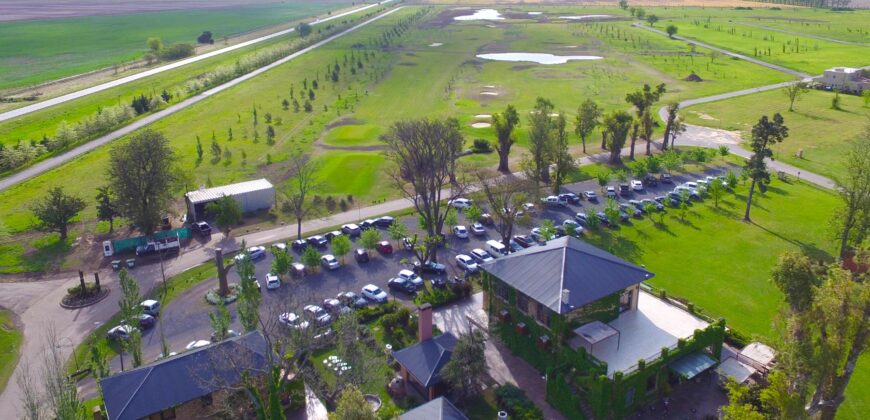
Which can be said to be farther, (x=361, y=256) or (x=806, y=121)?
(x=806, y=121)

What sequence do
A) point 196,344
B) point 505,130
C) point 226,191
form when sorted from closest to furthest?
1. point 196,344
2. point 226,191
3. point 505,130

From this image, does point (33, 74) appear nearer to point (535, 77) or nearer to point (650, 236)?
point (535, 77)

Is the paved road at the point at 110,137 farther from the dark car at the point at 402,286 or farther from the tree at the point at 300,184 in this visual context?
the dark car at the point at 402,286

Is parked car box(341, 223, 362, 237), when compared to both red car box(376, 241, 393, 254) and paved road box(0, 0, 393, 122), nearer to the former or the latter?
red car box(376, 241, 393, 254)

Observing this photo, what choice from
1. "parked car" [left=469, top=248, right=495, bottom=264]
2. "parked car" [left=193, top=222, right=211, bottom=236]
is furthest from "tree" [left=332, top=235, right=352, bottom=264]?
"parked car" [left=193, top=222, right=211, bottom=236]

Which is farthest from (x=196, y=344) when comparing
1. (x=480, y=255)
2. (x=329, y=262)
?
(x=480, y=255)

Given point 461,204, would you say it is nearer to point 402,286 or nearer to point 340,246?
point 340,246
